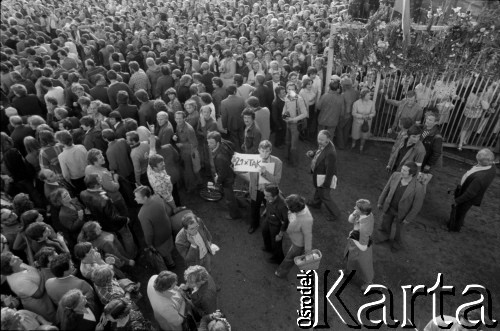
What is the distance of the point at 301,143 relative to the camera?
9.36m

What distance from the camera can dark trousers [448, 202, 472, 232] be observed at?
20.3 ft

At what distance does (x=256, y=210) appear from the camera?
6.34 m

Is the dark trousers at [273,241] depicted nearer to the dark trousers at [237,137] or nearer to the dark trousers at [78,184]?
the dark trousers at [237,137]

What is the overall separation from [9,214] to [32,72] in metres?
6.12

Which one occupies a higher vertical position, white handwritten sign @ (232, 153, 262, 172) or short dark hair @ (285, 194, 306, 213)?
short dark hair @ (285, 194, 306, 213)

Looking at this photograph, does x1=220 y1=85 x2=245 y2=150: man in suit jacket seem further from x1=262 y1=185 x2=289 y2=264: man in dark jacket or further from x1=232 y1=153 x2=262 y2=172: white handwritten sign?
x1=262 y1=185 x2=289 y2=264: man in dark jacket

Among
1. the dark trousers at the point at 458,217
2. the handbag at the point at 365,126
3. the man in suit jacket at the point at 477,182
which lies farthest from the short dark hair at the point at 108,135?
the dark trousers at the point at 458,217

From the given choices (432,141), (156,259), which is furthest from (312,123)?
(156,259)

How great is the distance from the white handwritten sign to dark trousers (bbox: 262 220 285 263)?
2.95 ft

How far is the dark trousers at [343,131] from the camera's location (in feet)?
28.3

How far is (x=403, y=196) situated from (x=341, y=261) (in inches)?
59.1

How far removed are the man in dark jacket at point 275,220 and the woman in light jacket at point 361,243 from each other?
96cm

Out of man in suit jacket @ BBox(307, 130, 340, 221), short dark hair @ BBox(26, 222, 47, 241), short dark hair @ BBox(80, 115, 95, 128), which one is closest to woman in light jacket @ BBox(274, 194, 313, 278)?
man in suit jacket @ BBox(307, 130, 340, 221)

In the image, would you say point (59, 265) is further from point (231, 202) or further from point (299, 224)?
point (231, 202)
